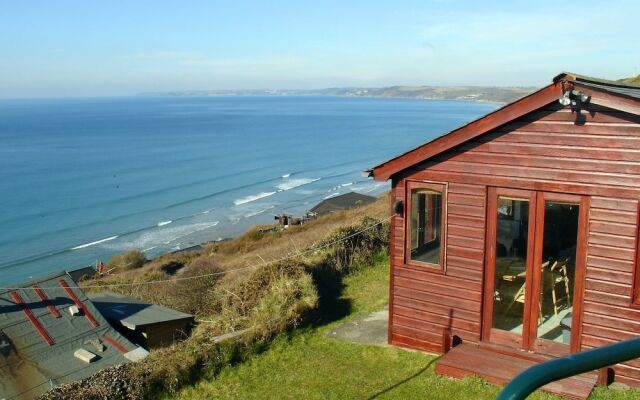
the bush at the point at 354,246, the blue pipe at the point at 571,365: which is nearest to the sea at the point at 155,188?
the bush at the point at 354,246

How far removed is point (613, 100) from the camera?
7.92m

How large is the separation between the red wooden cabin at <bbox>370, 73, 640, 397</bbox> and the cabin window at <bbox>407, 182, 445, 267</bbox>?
2cm

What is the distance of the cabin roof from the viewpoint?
26.0ft

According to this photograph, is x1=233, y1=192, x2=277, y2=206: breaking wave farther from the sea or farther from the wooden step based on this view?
the wooden step

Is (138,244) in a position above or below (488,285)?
below

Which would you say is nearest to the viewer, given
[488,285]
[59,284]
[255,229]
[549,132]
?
[549,132]

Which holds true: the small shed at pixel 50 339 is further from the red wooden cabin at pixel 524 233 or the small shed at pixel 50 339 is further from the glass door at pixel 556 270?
the glass door at pixel 556 270

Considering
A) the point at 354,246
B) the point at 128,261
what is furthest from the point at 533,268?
the point at 128,261

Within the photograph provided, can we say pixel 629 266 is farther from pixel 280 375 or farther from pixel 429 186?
pixel 280 375

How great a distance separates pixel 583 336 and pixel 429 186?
3189 millimetres

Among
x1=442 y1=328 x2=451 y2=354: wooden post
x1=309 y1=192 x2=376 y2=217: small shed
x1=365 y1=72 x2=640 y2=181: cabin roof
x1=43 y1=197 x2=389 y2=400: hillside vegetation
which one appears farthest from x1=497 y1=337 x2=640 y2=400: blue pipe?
x1=309 y1=192 x2=376 y2=217: small shed

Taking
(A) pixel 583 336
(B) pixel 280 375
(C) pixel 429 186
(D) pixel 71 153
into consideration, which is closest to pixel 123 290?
(B) pixel 280 375

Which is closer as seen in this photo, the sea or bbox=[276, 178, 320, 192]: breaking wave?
the sea

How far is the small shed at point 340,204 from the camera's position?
45.9 m
